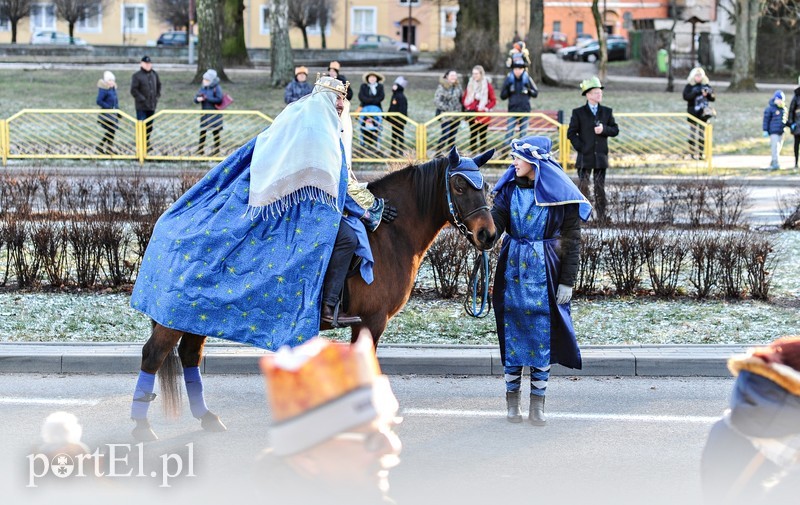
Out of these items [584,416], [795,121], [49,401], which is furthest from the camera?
[795,121]

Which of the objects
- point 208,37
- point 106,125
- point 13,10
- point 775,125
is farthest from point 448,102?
point 13,10

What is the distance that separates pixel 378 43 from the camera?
70375 mm

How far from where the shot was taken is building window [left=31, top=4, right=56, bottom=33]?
2744 inches

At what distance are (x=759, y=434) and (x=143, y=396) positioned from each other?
431cm

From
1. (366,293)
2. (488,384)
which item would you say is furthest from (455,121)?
(366,293)

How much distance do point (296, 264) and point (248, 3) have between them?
231 ft

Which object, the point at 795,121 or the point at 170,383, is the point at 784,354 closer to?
the point at 170,383

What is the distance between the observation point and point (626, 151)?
81.9 ft

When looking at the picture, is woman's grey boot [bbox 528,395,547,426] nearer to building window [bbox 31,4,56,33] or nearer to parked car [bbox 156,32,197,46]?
parked car [bbox 156,32,197,46]

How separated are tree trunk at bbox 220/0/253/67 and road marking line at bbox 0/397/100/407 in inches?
1453

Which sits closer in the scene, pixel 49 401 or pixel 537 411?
pixel 537 411

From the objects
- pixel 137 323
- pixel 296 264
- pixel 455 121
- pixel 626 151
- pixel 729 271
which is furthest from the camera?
pixel 626 151

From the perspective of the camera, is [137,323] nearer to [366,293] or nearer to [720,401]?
[366,293]

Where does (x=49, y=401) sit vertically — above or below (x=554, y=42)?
below
